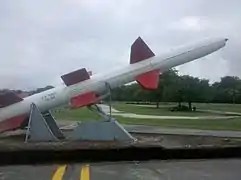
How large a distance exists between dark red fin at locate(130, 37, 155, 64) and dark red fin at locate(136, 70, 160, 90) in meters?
0.75

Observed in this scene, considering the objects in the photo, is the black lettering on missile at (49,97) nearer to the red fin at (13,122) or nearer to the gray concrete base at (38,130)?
the gray concrete base at (38,130)

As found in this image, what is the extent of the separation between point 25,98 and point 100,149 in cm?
1186

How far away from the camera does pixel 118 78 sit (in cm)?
2034

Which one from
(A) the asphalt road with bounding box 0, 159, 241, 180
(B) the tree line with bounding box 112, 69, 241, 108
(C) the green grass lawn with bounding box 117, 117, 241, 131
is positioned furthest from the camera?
(B) the tree line with bounding box 112, 69, 241, 108

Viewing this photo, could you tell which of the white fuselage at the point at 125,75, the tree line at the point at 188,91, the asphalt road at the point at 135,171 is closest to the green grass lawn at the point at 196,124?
the white fuselage at the point at 125,75

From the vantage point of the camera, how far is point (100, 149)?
9906 mm

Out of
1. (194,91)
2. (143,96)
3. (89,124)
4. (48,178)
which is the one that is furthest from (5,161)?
(143,96)

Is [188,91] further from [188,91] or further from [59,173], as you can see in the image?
[59,173]

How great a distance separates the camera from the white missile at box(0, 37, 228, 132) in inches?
794

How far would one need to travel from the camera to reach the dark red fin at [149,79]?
20141 millimetres

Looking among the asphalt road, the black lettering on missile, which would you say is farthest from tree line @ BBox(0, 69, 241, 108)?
the asphalt road

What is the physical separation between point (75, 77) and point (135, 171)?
11.9 meters

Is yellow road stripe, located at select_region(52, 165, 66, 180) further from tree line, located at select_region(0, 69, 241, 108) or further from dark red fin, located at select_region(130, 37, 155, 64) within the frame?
tree line, located at select_region(0, 69, 241, 108)

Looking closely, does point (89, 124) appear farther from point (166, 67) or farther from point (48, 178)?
point (48, 178)
